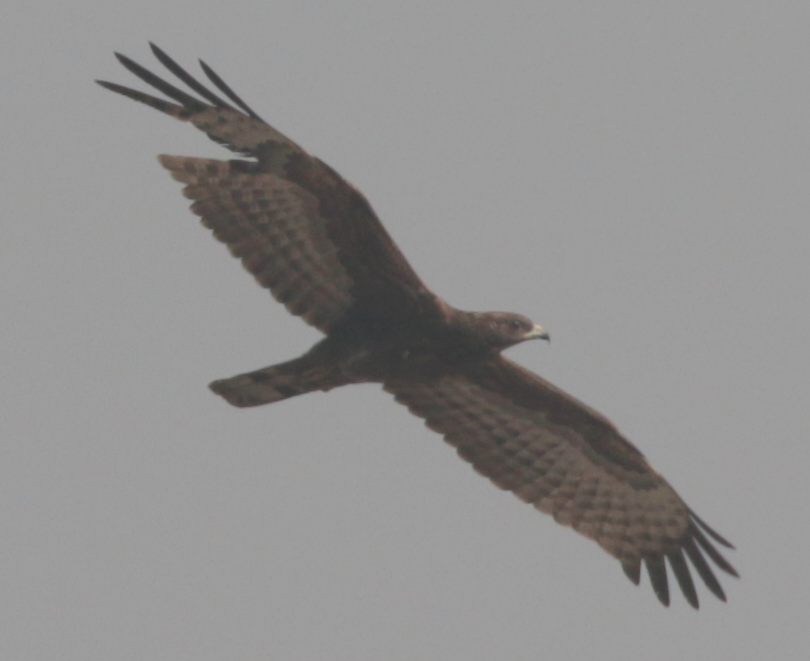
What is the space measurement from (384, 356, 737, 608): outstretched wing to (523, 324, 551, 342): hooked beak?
27.9 inches

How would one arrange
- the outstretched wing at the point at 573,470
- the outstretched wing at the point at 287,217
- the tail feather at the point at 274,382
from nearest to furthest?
1. the outstretched wing at the point at 287,217
2. the tail feather at the point at 274,382
3. the outstretched wing at the point at 573,470

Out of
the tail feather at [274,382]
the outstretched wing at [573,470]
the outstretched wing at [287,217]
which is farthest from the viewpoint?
the outstretched wing at [573,470]

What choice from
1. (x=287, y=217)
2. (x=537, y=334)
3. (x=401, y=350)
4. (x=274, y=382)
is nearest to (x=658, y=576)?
(x=537, y=334)

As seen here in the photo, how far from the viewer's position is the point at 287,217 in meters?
11.3

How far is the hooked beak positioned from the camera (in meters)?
11.6

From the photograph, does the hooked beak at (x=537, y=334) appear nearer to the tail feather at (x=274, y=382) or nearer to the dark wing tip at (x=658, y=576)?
the tail feather at (x=274, y=382)

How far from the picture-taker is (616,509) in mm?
12547

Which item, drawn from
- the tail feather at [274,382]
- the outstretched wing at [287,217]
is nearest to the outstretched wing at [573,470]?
the tail feather at [274,382]

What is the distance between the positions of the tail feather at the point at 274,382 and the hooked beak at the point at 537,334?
126 cm

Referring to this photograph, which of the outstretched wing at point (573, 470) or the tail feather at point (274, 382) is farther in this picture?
the outstretched wing at point (573, 470)

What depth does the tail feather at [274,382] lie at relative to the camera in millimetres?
11484

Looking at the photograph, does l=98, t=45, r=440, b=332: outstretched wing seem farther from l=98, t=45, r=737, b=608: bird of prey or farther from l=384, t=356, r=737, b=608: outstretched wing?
l=384, t=356, r=737, b=608: outstretched wing

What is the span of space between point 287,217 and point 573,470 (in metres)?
2.94

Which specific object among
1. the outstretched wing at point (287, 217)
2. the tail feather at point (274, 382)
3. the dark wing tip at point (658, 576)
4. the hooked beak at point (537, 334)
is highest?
the hooked beak at point (537, 334)
